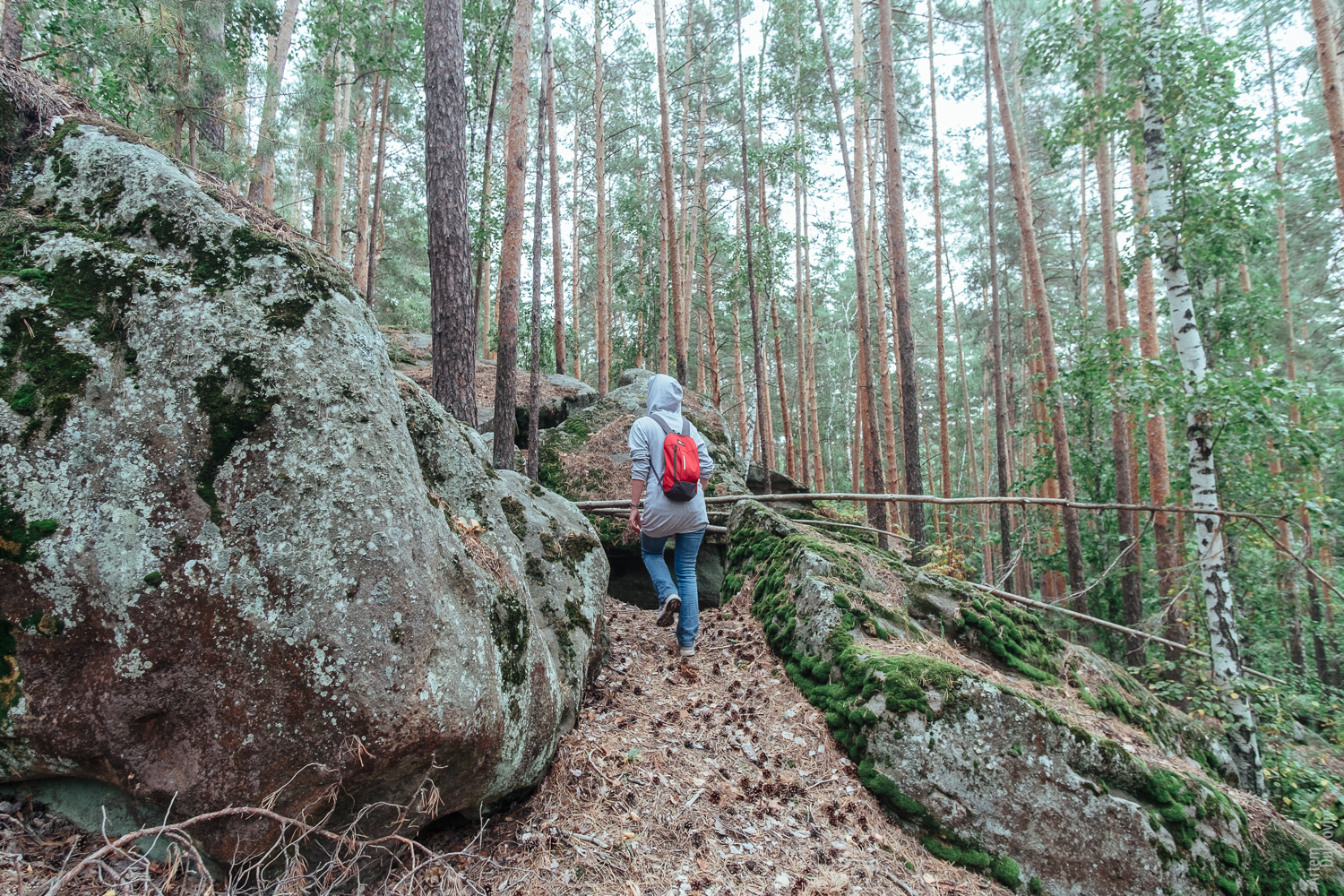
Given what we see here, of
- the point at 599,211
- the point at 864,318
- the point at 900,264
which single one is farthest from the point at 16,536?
the point at 599,211

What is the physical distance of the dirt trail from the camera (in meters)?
2.60

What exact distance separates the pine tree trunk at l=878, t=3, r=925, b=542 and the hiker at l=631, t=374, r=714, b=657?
5043 mm

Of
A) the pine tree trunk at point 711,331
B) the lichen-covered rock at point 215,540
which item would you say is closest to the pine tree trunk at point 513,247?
the lichen-covered rock at point 215,540

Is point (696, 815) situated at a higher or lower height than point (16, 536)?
lower

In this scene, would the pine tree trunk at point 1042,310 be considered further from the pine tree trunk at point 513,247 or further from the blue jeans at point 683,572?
the blue jeans at point 683,572

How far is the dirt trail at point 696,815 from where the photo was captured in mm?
2602

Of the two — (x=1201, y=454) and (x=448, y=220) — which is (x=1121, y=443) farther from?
(x=448, y=220)

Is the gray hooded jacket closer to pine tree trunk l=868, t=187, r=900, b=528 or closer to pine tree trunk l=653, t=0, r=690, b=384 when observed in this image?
pine tree trunk l=653, t=0, r=690, b=384

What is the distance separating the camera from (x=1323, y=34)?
6.30m

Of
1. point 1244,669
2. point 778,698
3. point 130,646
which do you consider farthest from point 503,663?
point 1244,669

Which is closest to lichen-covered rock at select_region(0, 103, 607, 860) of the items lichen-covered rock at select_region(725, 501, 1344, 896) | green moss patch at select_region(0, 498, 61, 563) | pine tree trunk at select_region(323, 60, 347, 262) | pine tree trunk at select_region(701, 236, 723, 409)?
green moss patch at select_region(0, 498, 61, 563)

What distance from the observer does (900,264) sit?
920cm

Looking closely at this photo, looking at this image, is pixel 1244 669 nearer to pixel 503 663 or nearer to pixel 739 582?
pixel 739 582

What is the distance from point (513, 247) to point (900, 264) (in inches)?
228
